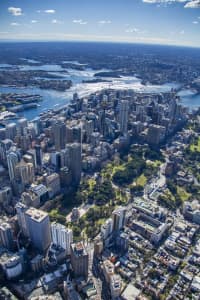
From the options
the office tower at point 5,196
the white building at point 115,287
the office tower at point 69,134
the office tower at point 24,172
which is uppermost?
the office tower at point 69,134

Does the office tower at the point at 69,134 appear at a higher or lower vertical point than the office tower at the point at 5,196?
higher

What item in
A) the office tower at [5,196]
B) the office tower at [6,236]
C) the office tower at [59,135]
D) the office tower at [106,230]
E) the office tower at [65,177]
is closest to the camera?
the office tower at [6,236]

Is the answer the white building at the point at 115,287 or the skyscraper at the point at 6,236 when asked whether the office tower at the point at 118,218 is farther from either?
the skyscraper at the point at 6,236

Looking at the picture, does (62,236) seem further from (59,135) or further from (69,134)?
(69,134)

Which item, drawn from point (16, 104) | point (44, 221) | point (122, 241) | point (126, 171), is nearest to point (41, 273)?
point (44, 221)

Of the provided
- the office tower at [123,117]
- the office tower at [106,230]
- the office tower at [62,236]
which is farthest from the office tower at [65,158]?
the office tower at [123,117]

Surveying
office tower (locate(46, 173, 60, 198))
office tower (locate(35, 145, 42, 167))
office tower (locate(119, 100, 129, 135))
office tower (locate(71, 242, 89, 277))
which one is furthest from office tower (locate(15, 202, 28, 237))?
office tower (locate(119, 100, 129, 135))
